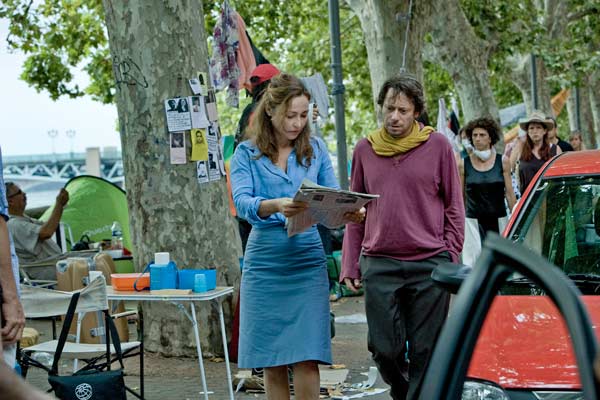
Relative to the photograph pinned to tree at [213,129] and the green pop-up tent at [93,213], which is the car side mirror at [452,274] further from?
the green pop-up tent at [93,213]

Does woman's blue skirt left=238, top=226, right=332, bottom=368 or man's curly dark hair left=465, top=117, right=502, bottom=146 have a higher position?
man's curly dark hair left=465, top=117, right=502, bottom=146

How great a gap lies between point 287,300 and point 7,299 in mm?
1661

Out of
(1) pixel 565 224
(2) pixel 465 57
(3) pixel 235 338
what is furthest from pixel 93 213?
(2) pixel 465 57

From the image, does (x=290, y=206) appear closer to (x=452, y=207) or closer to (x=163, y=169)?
(x=452, y=207)

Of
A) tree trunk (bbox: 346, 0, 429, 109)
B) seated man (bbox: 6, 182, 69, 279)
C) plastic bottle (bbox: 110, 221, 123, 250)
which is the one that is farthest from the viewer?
tree trunk (bbox: 346, 0, 429, 109)

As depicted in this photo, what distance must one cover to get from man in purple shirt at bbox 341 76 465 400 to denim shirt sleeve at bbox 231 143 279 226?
624mm

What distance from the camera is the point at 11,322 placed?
4.70 metres

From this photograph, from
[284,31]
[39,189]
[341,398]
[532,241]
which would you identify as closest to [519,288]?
[532,241]

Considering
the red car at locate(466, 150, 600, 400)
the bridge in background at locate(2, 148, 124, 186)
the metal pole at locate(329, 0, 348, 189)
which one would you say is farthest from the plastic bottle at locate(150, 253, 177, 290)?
the bridge in background at locate(2, 148, 124, 186)

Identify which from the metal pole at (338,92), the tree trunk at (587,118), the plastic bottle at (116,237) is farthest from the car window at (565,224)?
the tree trunk at (587,118)

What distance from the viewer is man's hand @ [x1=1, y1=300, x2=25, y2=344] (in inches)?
185

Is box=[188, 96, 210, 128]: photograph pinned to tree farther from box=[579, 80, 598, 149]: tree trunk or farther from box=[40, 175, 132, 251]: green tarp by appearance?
box=[579, 80, 598, 149]: tree trunk

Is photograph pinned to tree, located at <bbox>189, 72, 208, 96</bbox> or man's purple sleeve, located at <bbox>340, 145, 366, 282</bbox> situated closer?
man's purple sleeve, located at <bbox>340, 145, 366, 282</bbox>

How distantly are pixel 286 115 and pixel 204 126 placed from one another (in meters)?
3.42
